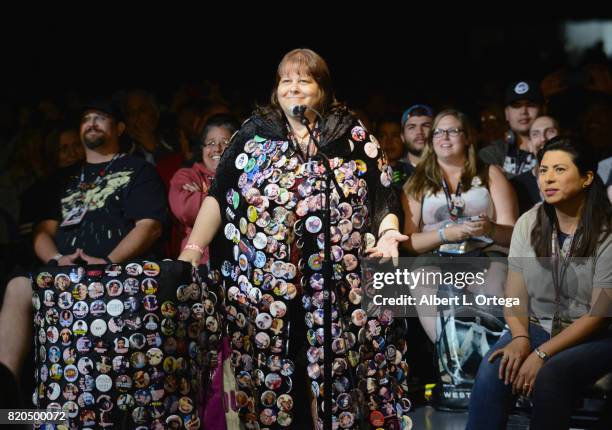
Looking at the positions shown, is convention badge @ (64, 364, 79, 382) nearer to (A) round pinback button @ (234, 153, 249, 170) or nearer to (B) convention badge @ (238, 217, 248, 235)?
(B) convention badge @ (238, 217, 248, 235)

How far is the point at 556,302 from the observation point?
389 cm

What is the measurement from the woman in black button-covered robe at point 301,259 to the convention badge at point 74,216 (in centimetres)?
106

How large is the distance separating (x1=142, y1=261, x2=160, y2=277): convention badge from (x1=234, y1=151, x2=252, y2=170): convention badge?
1.83 feet

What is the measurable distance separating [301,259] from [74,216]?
152cm

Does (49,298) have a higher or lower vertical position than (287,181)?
lower

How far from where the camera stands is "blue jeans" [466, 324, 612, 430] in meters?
3.58

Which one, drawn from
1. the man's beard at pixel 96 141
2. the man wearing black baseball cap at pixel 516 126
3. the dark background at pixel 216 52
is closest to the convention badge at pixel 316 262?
the man's beard at pixel 96 141

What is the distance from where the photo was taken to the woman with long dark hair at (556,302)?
362cm

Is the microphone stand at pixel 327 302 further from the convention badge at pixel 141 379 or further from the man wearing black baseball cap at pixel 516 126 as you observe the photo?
the man wearing black baseball cap at pixel 516 126

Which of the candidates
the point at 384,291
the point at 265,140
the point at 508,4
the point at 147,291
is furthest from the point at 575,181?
the point at 508,4

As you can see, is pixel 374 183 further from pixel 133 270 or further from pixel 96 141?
pixel 96 141

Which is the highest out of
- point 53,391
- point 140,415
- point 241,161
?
point 241,161

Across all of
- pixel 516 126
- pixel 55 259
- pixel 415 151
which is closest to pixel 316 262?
pixel 55 259

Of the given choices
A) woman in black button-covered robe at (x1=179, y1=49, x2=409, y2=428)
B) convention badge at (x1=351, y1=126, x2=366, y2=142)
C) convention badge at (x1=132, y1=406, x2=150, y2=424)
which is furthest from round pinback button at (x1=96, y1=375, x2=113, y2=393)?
convention badge at (x1=351, y1=126, x2=366, y2=142)
